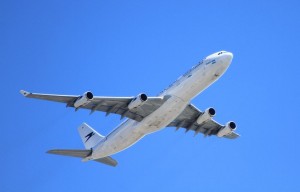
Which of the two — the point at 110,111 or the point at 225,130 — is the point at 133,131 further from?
the point at 225,130

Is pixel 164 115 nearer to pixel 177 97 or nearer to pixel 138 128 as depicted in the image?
pixel 177 97

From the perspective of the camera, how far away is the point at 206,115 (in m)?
66.9

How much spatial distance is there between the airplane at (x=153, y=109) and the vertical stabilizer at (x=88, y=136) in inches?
54.7

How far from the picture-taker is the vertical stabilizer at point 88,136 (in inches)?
2885

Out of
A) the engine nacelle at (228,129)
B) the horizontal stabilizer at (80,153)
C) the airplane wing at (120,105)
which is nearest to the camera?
the airplane wing at (120,105)

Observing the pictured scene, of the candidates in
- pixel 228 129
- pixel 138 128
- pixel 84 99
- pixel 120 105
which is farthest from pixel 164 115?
pixel 228 129

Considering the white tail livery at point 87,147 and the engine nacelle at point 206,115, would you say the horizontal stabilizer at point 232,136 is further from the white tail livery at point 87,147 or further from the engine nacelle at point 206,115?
the white tail livery at point 87,147

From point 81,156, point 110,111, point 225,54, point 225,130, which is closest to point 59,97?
point 110,111

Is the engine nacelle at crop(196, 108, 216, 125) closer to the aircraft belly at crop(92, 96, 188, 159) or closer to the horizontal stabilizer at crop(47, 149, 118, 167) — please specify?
the aircraft belly at crop(92, 96, 188, 159)

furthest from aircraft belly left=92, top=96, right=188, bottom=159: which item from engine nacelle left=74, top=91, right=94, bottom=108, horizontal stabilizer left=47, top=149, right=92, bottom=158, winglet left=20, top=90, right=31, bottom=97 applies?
winglet left=20, top=90, right=31, bottom=97

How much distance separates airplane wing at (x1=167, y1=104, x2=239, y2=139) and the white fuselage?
592 centimetres

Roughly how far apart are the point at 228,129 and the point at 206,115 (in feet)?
14.1

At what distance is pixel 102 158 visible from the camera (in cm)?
7106

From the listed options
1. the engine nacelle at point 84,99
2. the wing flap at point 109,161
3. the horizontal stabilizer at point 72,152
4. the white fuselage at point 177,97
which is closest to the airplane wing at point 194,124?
the white fuselage at point 177,97
